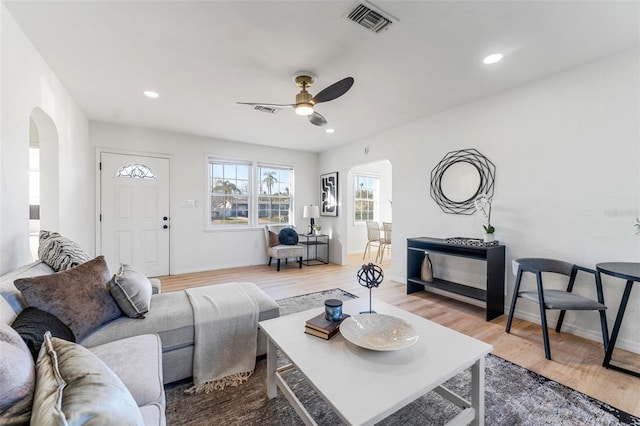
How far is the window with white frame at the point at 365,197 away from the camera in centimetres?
717

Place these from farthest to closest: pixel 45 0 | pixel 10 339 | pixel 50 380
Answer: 1. pixel 45 0
2. pixel 10 339
3. pixel 50 380

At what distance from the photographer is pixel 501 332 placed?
2.60 m

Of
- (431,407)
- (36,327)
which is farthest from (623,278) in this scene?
(36,327)

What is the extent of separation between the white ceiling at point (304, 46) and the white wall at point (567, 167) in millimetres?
202

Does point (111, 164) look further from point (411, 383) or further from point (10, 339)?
point (411, 383)

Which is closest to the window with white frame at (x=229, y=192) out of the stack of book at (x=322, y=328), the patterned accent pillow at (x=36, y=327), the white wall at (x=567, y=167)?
the white wall at (x=567, y=167)

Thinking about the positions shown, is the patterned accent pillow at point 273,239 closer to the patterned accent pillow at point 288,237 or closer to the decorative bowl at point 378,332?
the patterned accent pillow at point 288,237

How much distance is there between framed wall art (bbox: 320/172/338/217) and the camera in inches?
225

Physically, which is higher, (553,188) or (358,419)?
(553,188)

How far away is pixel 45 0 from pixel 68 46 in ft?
1.89

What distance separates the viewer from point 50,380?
0.77 meters

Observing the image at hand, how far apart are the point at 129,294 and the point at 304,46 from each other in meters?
2.23

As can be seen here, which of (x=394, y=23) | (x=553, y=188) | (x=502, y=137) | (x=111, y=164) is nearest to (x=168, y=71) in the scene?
(x=394, y=23)

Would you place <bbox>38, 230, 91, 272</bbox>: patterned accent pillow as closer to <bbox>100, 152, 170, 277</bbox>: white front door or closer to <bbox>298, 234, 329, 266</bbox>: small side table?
<bbox>100, 152, 170, 277</bbox>: white front door
